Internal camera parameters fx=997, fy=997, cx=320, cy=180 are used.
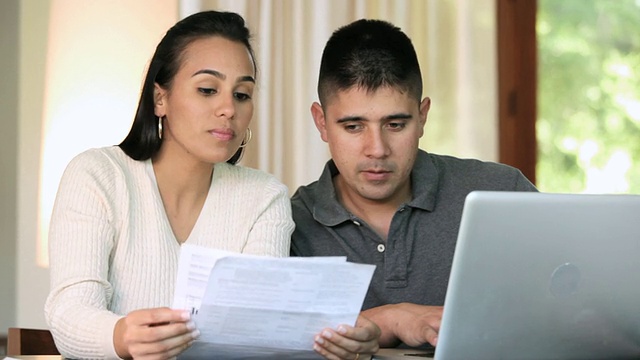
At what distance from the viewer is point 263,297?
58.7 inches

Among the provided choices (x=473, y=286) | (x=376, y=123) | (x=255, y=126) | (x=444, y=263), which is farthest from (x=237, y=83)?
(x=255, y=126)

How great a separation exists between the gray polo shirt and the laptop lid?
0.68m

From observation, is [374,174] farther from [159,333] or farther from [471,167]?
[159,333]

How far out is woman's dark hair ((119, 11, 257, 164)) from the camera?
83.7 inches

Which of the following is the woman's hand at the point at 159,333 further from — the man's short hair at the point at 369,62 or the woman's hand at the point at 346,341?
the man's short hair at the point at 369,62

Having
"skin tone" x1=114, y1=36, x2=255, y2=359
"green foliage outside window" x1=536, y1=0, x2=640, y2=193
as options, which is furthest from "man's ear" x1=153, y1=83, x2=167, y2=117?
"green foliage outside window" x1=536, y1=0, x2=640, y2=193

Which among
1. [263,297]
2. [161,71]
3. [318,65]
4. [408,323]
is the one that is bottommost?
[408,323]

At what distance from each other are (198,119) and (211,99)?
0.16ft

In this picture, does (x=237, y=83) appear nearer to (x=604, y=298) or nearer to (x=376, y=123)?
(x=376, y=123)

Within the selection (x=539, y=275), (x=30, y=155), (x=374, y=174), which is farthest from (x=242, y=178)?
(x=30, y=155)

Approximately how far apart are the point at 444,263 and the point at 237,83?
635 mm

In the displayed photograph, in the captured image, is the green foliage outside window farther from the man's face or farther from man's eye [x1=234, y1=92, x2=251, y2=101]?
man's eye [x1=234, y1=92, x2=251, y2=101]

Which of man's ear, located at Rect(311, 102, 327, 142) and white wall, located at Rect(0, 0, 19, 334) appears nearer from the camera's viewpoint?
man's ear, located at Rect(311, 102, 327, 142)

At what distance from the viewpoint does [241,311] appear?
150cm
